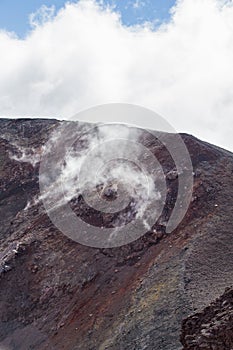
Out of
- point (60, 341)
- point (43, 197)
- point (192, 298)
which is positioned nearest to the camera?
point (192, 298)

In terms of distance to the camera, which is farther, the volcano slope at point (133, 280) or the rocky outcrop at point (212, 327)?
the volcano slope at point (133, 280)

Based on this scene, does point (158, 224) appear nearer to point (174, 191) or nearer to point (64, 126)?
point (174, 191)

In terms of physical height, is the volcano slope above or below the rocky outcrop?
above

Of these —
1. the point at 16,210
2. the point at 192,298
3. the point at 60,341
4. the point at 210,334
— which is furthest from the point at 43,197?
the point at 210,334

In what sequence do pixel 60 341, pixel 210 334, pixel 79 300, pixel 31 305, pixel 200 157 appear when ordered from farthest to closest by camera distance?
pixel 200 157 → pixel 31 305 → pixel 79 300 → pixel 60 341 → pixel 210 334

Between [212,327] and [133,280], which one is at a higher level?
[133,280]

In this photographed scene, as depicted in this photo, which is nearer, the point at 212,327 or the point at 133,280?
the point at 212,327

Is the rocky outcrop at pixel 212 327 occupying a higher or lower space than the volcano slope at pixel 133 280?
lower

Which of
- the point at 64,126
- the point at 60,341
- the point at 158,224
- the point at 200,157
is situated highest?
the point at 64,126
